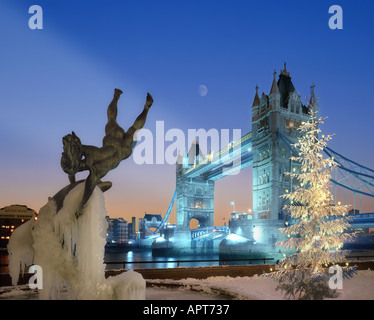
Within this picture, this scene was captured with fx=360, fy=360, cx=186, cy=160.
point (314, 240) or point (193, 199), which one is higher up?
point (193, 199)

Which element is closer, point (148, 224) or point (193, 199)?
point (193, 199)

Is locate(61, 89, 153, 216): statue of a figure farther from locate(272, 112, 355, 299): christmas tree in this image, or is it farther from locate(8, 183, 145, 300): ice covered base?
locate(272, 112, 355, 299): christmas tree

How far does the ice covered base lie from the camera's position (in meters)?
7.45

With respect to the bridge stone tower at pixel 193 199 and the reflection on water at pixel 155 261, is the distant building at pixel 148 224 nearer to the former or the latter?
the bridge stone tower at pixel 193 199

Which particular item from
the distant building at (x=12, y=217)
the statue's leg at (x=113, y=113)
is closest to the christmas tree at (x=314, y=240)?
the statue's leg at (x=113, y=113)

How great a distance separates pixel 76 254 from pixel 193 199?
103547 mm

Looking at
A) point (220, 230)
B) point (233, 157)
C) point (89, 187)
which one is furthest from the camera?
point (233, 157)

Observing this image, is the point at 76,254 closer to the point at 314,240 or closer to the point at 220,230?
the point at 314,240

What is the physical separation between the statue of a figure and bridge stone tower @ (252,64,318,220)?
54.3 m

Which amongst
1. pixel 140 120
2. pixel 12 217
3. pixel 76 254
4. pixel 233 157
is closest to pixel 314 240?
pixel 140 120

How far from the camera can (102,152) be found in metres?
7.63

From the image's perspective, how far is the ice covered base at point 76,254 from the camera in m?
7.45

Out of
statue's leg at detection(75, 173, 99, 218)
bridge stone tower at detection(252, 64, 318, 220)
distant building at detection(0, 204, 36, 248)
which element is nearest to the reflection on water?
bridge stone tower at detection(252, 64, 318, 220)

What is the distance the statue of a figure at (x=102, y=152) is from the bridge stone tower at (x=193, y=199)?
100 metres
